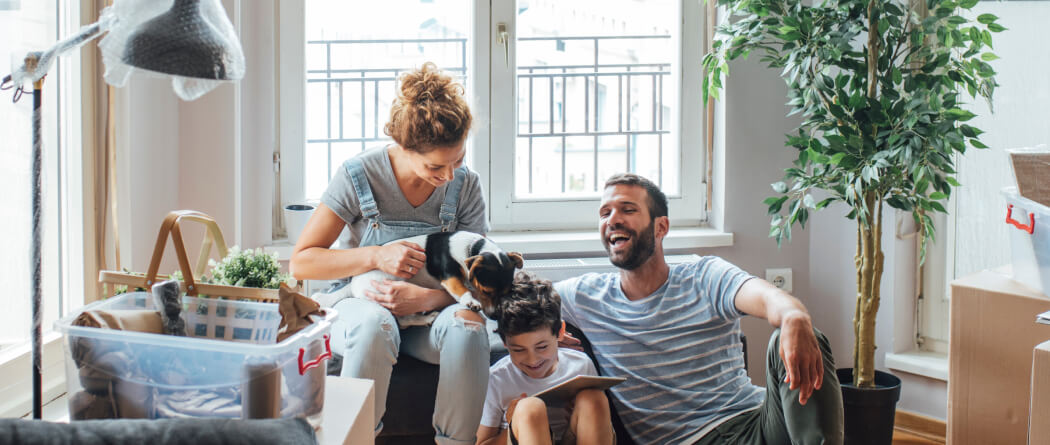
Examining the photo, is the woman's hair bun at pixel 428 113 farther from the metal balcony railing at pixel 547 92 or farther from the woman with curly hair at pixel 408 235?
the metal balcony railing at pixel 547 92

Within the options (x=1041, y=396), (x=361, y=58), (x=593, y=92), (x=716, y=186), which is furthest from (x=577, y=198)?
(x=1041, y=396)

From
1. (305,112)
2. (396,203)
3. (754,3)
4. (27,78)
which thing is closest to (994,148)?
(754,3)

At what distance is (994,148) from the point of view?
2.54m

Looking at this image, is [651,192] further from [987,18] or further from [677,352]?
[987,18]

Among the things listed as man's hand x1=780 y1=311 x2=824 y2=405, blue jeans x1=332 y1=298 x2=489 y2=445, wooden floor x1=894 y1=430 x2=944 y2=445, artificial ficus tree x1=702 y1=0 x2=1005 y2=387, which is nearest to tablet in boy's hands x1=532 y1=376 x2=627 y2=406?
blue jeans x1=332 y1=298 x2=489 y2=445

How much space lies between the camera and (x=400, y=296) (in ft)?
6.24

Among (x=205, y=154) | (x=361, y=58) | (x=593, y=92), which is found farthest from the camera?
(x=593, y=92)

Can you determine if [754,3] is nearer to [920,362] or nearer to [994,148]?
[994,148]

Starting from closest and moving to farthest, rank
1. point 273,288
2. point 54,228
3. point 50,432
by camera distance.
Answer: point 50,432 → point 273,288 → point 54,228

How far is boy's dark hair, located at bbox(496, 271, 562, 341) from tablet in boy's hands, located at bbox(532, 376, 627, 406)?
6.7 inches

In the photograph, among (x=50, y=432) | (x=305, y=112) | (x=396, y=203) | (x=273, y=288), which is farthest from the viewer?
(x=305, y=112)

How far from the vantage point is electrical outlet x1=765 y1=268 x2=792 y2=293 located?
9.66 feet

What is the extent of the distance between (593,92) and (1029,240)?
4.57ft

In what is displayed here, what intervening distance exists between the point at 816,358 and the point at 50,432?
125 centimetres
